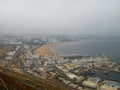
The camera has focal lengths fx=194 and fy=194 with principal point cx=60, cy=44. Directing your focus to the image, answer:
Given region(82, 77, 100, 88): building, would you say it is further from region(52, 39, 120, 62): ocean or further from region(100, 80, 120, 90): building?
region(52, 39, 120, 62): ocean

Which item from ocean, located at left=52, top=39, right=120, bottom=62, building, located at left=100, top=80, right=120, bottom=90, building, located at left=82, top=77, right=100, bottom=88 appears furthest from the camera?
ocean, located at left=52, top=39, right=120, bottom=62

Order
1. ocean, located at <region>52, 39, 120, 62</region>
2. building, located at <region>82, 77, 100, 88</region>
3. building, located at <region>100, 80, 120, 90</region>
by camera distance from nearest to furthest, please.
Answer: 1. building, located at <region>100, 80, 120, 90</region>
2. building, located at <region>82, 77, 100, 88</region>
3. ocean, located at <region>52, 39, 120, 62</region>

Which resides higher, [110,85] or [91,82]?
[91,82]

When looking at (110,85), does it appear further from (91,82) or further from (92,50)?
(92,50)

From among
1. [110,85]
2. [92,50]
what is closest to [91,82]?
[110,85]

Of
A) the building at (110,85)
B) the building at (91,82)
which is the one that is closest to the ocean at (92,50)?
the building at (91,82)

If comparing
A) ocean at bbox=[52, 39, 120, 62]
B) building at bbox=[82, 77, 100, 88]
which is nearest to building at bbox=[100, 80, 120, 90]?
building at bbox=[82, 77, 100, 88]

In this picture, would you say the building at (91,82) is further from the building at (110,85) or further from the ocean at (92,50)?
the ocean at (92,50)

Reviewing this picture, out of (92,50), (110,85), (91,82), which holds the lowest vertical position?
(110,85)

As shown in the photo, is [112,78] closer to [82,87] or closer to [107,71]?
[107,71]

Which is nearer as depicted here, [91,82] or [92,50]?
[91,82]

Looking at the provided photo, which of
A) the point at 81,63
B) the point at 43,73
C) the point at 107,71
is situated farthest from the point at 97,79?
the point at 81,63
